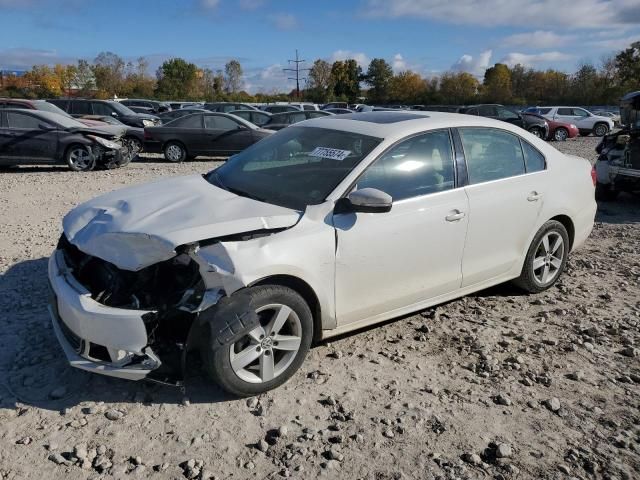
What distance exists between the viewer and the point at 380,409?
10.9ft

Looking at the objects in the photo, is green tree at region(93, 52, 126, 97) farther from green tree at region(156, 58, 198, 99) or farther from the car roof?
the car roof

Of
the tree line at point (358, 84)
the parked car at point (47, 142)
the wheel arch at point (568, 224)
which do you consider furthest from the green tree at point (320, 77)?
the wheel arch at point (568, 224)

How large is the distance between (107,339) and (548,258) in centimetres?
389

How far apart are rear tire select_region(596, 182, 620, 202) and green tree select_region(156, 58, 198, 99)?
65.2 meters

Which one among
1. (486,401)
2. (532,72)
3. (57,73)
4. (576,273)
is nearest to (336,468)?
(486,401)

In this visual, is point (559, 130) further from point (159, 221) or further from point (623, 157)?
point (159, 221)

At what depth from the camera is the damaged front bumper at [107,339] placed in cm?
309

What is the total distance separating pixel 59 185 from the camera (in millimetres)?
10758

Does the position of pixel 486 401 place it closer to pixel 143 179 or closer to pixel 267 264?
pixel 267 264

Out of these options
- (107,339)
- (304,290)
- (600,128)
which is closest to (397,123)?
(304,290)

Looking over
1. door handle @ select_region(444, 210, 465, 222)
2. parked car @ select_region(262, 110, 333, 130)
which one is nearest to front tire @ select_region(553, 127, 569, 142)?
parked car @ select_region(262, 110, 333, 130)

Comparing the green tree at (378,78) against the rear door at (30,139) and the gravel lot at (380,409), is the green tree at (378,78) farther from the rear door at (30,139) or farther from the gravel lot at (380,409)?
the gravel lot at (380,409)

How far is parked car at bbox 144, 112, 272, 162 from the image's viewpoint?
1566 cm

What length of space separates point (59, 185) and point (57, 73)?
76.3 metres
